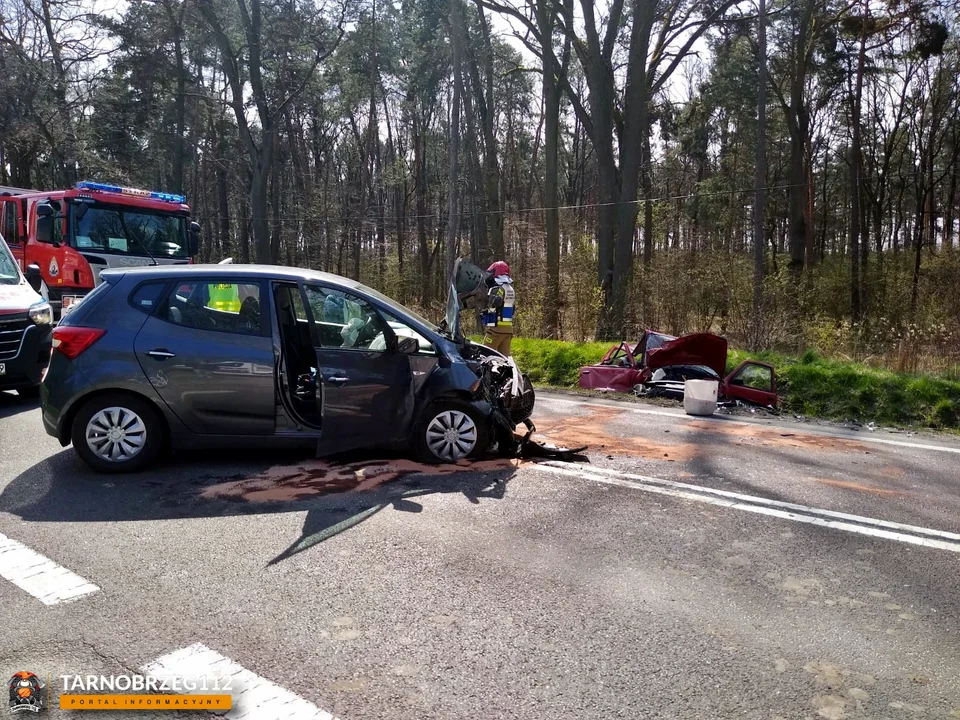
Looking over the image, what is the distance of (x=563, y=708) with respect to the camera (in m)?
2.87

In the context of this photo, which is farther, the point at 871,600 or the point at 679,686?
the point at 871,600

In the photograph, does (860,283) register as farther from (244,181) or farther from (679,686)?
(244,181)

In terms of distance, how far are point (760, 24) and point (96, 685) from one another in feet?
59.6

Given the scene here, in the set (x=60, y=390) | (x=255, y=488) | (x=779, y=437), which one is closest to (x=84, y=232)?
(x=60, y=390)

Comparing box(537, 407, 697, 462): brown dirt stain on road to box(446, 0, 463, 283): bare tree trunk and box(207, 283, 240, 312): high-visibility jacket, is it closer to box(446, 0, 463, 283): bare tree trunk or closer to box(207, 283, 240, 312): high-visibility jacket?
box(207, 283, 240, 312): high-visibility jacket

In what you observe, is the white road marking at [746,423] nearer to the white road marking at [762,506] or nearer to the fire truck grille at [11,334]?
the white road marking at [762,506]

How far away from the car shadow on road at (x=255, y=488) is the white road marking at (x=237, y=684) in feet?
3.74

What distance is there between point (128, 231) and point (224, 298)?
31.9 ft

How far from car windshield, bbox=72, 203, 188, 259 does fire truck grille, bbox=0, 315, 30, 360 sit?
225 inches

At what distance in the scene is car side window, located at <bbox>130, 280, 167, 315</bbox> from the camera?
6113mm

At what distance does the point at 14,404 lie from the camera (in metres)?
9.26

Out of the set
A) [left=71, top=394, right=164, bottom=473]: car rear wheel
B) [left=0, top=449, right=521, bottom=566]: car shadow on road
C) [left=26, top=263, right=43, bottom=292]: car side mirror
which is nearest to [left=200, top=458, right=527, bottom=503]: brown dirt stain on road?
[left=0, top=449, right=521, bottom=566]: car shadow on road

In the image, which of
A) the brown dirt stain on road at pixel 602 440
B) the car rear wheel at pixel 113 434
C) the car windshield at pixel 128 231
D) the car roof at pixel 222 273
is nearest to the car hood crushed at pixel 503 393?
the brown dirt stain on road at pixel 602 440

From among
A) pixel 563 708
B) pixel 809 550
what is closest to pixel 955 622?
pixel 809 550
